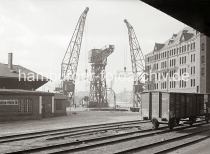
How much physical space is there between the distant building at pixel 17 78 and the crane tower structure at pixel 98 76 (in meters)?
33.9

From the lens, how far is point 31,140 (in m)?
18.9

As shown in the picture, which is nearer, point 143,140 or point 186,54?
point 143,140

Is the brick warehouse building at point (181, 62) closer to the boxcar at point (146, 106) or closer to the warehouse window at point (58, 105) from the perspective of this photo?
the warehouse window at point (58, 105)

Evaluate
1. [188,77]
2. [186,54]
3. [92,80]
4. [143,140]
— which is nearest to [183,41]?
[186,54]

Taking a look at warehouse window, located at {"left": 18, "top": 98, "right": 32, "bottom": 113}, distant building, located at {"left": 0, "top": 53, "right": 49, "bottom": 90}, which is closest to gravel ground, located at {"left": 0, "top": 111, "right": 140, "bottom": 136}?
warehouse window, located at {"left": 18, "top": 98, "right": 32, "bottom": 113}

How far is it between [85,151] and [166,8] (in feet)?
27.4

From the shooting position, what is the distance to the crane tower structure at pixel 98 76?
85.4 metres

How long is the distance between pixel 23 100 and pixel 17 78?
11.3 metres

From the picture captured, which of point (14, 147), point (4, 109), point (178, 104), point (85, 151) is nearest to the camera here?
point (85, 151)

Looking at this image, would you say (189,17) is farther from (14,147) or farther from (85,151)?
(14,147)

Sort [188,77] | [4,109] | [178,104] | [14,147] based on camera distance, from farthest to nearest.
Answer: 1. [188,77]
2. [4,109]
3. [178,104]
4. [14,147]

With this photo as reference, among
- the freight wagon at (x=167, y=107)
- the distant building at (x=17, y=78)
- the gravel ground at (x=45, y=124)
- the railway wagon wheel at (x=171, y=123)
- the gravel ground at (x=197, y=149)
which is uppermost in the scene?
the distant building at (x=17, y=78)

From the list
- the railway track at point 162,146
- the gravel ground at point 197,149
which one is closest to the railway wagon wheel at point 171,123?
the railway track at point 162,146

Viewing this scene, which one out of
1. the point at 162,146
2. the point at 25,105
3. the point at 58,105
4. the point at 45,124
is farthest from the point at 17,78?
the point at 162,146
